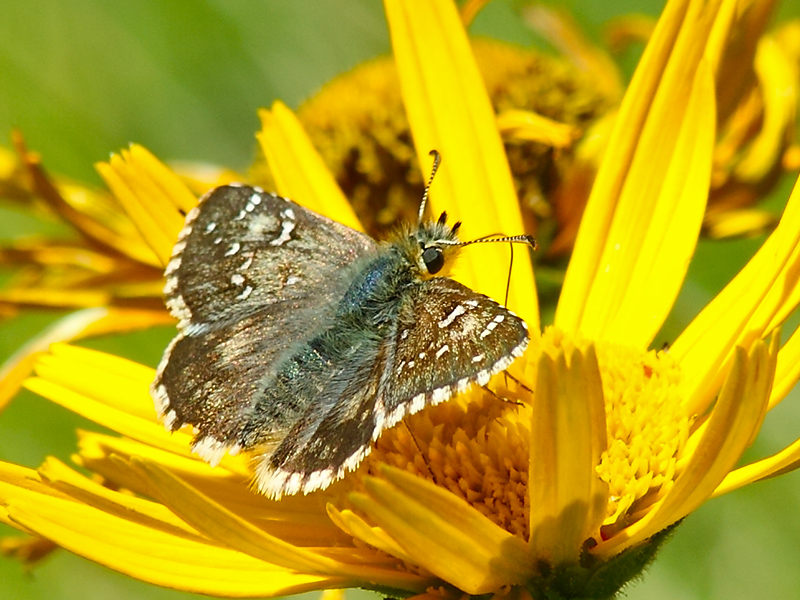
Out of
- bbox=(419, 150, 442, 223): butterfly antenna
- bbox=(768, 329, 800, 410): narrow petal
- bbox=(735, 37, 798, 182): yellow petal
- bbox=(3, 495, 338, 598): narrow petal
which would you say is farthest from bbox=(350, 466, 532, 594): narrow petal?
bbox=(735, 37, 798, 182): yellow petal

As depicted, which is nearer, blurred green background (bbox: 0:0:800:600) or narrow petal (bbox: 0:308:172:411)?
narrow petal (bbox: 0:308:172:411)

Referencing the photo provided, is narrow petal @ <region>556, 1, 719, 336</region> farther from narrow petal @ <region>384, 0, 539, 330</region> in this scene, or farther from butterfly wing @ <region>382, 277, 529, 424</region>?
butterfly wing @ <region>382, 277, 529, 424</region>


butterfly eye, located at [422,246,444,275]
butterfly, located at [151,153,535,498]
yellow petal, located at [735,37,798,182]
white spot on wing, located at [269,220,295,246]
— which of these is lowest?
yellow petal, located at [735,37,798,182]

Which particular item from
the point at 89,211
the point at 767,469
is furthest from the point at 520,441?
the point at 89,211

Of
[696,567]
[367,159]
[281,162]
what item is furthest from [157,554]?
[696,567]

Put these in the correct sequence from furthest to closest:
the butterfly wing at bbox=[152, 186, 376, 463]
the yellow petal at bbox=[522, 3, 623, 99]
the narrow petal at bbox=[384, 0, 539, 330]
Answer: the yellow petal at bbox=[522, 3, 623, 99] → the narrow petal at bbox=[384, 0, 539, 330] → the butterfly wing at bbox=[152, 186, 376, 463]

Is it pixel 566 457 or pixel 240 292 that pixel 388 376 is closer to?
pixel 566 457

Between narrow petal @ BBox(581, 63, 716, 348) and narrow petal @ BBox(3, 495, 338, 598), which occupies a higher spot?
narrow petal @ BBox(3, 495, 338, 598)
